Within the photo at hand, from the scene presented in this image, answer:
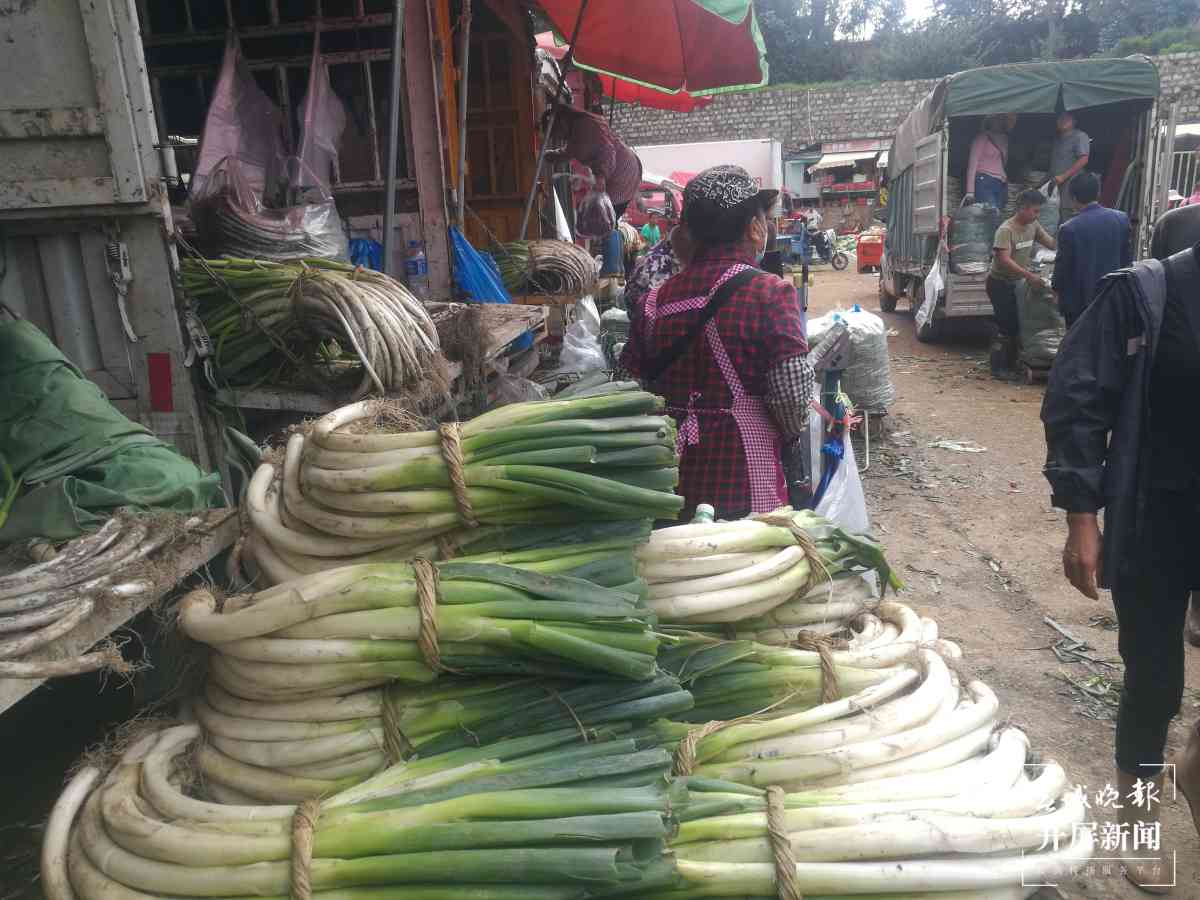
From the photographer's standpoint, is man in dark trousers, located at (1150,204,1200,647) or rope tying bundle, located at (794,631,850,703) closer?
rope tying bundle, located at (794,631,850,703)

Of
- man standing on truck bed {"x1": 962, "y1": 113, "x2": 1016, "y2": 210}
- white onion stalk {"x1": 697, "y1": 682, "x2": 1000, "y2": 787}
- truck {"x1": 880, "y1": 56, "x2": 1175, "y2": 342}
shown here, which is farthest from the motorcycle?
white onion stalk {"x1": 697, "y1": 682, "x2": 1000, "y2": 787}

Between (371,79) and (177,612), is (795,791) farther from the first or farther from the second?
(371,79)

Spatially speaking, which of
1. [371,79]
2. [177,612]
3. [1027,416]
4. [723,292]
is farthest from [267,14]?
[1027,416]

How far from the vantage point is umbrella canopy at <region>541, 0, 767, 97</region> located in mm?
6184

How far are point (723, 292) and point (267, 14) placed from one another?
3.16 metres

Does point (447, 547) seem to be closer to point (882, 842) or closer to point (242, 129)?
point (882, 842)

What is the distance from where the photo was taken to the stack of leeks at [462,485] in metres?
1.48

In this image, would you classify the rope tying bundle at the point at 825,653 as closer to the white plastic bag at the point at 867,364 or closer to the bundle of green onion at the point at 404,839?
the bundle of green onion at the point at 404,839

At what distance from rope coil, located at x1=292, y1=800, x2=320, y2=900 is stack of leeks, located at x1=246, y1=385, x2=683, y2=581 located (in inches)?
17.1

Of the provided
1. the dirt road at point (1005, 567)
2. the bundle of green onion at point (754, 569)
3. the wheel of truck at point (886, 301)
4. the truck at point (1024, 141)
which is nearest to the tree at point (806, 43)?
the wheel of truck at point (886, 301)

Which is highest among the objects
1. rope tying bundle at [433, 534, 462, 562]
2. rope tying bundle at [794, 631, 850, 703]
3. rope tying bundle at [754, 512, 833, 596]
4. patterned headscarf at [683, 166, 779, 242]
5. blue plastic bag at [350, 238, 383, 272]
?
patterned headscarf at [683, 166, 779, 242]

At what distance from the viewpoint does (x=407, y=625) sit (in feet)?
4.40

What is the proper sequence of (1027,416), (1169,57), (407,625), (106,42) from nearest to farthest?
1. (407,625)
2. (106,42)
3. (1027,416)
4. (1169,57)

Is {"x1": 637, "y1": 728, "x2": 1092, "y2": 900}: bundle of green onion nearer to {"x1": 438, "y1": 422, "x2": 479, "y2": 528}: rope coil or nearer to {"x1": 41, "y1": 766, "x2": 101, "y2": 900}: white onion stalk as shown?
{"x1": 438, "y1": 422, "x2": 479, "y2": 528}: rope coil
